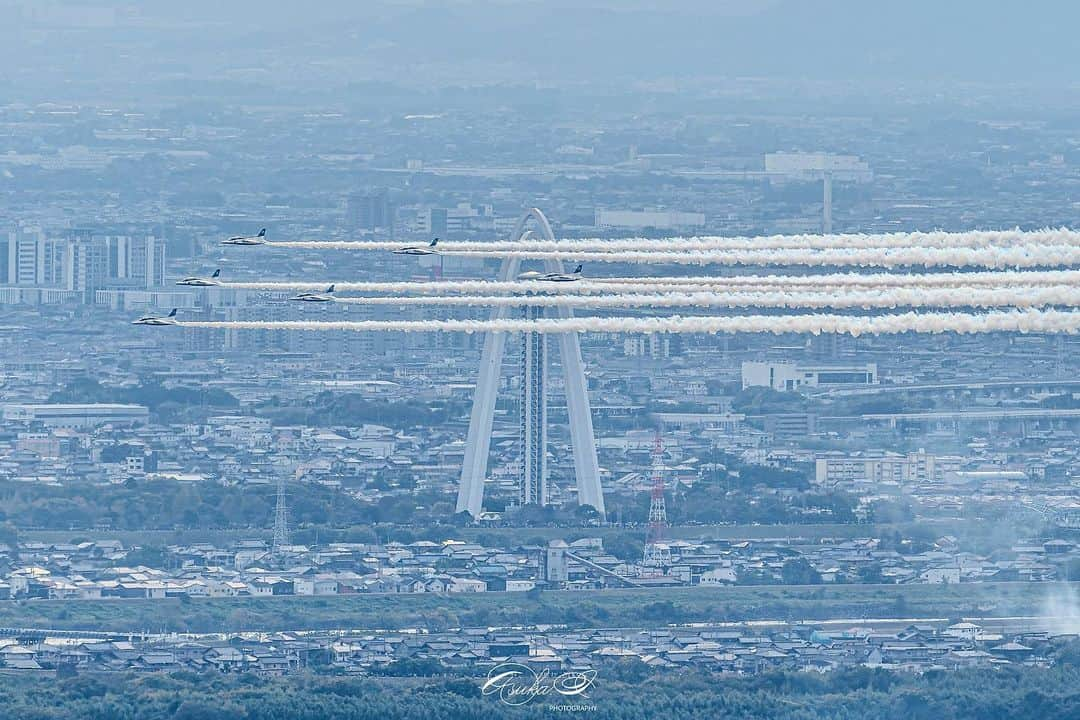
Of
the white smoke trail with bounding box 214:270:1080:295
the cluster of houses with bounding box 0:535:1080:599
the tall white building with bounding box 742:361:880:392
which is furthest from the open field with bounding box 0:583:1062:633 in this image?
the tall white building with bounding box 742:361:880:392

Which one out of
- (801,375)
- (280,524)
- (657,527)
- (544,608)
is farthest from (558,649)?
(801,375)

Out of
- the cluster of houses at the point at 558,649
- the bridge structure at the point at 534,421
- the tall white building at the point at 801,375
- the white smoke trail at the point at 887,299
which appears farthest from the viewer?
the tall white building at the point at 801,375

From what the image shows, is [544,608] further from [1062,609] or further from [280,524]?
[280,524]

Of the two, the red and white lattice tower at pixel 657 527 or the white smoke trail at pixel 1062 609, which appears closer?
the white smoke trail at pixel 1062 609

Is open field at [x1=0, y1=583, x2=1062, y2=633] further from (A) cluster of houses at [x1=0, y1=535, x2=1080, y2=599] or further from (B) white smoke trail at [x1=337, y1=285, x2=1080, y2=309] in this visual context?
(B) white smoke trail at [x1=337, y1=285, x2=1080, y2=309]

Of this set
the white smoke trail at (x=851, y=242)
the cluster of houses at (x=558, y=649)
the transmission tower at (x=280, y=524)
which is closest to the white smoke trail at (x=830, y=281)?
the white smoke trail at (x=851, y=242)

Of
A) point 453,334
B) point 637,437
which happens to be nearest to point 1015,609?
point 637,437

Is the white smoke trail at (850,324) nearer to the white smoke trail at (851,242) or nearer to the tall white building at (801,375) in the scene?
the white smoke trail at (851,242)
